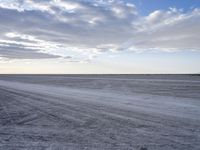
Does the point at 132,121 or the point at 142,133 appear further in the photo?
the point at 132,121

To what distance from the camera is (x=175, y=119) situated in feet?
30.0

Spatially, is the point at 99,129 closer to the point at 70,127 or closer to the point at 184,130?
the point at 70,127

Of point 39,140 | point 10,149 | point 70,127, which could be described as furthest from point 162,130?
point 10,149

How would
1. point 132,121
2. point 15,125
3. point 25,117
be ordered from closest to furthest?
1. point 15,125
2. point 132,121
3. point 25,117

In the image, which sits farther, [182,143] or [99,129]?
[99,129]

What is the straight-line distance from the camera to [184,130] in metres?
7.30

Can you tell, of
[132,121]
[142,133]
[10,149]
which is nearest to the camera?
[10,149]

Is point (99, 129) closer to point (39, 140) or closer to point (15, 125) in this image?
point (39, 140)

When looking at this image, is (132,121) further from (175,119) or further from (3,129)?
(3,129)

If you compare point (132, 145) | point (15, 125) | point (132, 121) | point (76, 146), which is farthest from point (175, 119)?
point (15, 125)

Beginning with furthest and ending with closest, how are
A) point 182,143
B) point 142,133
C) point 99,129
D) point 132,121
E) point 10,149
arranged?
point 132,121 < point 99,129 < point 142,133 < point 182,143 < point 10,149

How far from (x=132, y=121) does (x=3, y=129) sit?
444 centimetres

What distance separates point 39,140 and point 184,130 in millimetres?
4365

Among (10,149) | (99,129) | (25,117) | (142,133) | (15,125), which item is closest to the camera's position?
(10,149)
